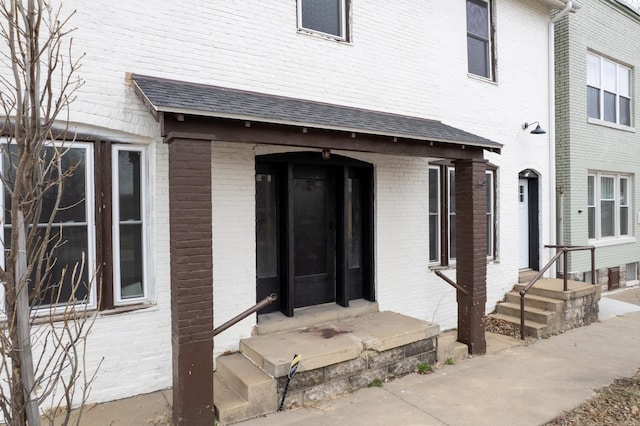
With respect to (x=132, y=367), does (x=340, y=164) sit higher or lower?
higher

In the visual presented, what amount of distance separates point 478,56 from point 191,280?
6829 mm

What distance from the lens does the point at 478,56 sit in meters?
8.00

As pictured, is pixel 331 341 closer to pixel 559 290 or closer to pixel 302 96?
pixel 302 96

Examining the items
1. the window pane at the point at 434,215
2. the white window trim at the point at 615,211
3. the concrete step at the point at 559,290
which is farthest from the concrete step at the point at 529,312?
the white window trim at the point at 615,211

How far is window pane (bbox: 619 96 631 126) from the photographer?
10.6 metres

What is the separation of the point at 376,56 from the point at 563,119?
509 centimetres

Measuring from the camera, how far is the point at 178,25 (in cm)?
489

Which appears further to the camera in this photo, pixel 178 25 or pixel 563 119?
pixel 563 119

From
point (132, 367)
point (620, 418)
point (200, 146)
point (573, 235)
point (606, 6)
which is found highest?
point (606, 6)

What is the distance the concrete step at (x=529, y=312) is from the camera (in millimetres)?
7059

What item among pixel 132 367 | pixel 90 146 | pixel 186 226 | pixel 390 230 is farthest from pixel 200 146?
pixel 390 230

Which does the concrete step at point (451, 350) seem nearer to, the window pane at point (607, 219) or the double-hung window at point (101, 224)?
the double-hung window at point (101, 224)

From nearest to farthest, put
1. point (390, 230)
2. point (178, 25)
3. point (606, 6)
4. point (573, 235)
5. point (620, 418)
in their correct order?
point (620, 418) < point (178, 25) < point (390, 230) < point (573, 235) < point (606, 6)

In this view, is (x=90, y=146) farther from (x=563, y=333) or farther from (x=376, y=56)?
(x=563, y=333)
